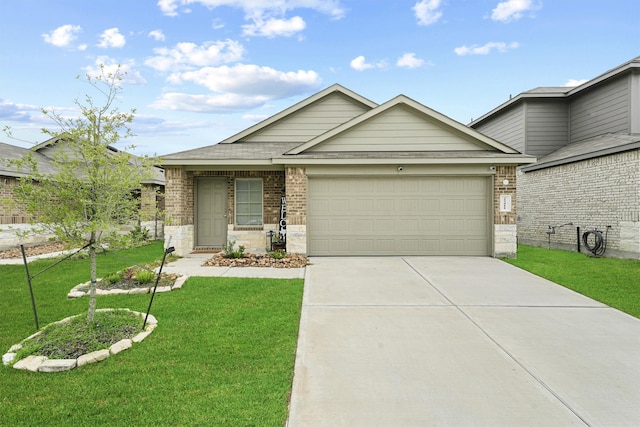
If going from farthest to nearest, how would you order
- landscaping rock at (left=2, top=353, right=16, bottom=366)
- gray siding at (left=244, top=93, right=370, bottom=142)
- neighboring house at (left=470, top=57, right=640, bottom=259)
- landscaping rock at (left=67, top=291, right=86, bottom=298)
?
gray siding at (left=244, top=93, right=370, bottom=142) < neighboring house at (left=470, top=57, right=640, bottom=259) < landscaping rock at (left=67, top=291, right=86, bottom=298) < landscaping rock at (left=2, top=353, right=16, bottom=366)

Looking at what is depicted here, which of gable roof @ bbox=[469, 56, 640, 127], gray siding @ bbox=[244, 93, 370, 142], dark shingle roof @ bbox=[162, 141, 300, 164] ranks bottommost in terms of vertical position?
dark shingle roof @ bbox=[162, 141, 300, 164]

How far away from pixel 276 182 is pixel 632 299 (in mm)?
9237

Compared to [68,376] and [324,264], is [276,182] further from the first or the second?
[68,376]

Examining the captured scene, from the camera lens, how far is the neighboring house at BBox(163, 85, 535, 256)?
9789mm

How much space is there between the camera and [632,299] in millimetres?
5965

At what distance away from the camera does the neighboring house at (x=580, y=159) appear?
10.1 metres

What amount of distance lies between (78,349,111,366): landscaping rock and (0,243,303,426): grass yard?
0.25 ft

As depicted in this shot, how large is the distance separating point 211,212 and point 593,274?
35.9 feet

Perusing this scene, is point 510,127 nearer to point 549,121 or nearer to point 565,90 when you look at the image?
point 549,121

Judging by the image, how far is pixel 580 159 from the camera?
11516 millimetres

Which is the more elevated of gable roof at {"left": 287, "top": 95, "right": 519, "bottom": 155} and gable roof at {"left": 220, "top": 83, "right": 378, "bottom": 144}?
gable roof at {"left": 220, "top": 83, "right": 378, "bottom": 144}

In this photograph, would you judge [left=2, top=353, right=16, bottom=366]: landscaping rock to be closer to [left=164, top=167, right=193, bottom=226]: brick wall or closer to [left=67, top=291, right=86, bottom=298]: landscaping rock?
[left=67, top=291, right=86, bottom=298]: landscaping rock

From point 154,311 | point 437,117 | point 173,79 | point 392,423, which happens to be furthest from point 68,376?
point 173,79

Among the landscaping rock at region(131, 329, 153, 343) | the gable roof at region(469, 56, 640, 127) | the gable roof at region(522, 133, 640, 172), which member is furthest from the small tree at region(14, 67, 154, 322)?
the gable roof at region(469, 56, 640, 127)
